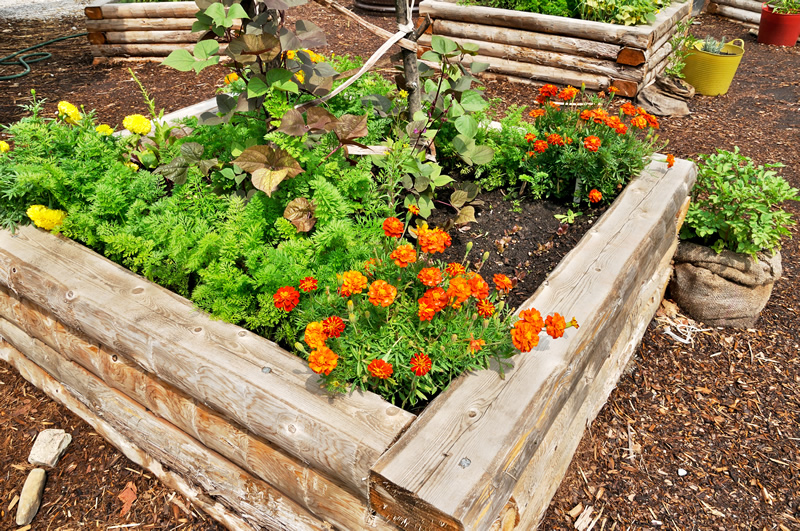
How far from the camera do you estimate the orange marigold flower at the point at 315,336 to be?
1.59 m

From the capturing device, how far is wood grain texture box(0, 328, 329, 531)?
1986 millimetres

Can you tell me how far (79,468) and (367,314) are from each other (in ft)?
5.28

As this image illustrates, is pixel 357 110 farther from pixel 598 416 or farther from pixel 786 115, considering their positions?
pixel 786 115

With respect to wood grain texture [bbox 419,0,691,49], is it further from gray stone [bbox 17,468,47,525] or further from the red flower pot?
gray stone [bbox 17,468,47,525]

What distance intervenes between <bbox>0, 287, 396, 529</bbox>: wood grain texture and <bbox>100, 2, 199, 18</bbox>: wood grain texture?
414 centimetres

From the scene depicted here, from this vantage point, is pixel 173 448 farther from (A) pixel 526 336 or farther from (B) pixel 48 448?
(A) pixel 526 336

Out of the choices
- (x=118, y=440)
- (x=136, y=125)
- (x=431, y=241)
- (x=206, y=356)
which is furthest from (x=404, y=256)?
(x=118, y=440)

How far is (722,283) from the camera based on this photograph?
292 cm

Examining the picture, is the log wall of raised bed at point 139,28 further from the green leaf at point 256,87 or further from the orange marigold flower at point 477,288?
the orange marigold flower at point 477,288

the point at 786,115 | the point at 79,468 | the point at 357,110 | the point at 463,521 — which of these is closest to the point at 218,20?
the point at 357,110

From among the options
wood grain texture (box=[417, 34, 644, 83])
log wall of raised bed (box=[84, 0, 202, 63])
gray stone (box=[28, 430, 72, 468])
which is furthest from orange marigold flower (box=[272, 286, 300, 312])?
log wall of raised bed (box=[84, 0, 202, 63])

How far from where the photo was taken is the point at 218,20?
6.46 feet

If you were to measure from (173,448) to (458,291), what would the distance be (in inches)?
53.2

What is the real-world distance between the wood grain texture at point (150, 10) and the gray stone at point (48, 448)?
459 centimetres
